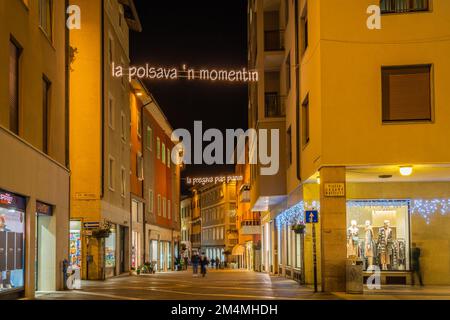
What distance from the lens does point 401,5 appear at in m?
24.1

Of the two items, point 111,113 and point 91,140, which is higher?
point 111,113

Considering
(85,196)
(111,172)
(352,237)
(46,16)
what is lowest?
(352,237)

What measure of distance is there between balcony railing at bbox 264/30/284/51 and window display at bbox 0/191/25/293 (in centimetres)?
1793

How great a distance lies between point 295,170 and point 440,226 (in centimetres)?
627

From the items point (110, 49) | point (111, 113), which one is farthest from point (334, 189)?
point (110, 49)

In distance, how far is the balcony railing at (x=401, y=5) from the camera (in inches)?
942

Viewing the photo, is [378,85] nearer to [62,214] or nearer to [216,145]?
[62,214]

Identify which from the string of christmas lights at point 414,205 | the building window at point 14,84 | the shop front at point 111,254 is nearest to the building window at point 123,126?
the shop front at point 111,254

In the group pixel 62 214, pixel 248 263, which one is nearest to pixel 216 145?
pixel 248 263

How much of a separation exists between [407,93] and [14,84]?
483 inches

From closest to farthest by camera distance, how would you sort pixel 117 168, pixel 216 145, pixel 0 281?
pixel 0 281
pixel 117 168
pixel 216 145

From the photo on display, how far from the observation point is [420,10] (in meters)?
23.8

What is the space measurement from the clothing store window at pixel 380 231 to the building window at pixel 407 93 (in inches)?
232

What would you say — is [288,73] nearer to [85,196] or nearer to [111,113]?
[111,113]
